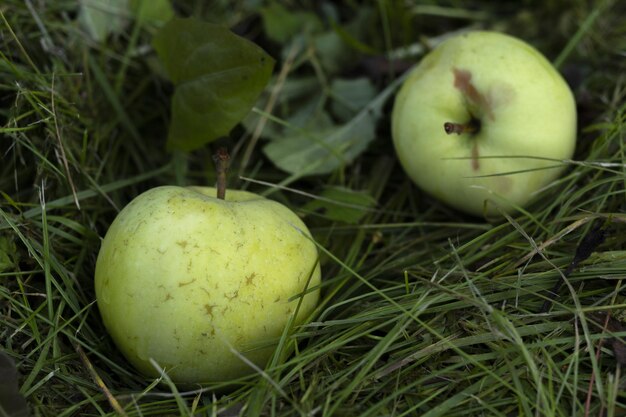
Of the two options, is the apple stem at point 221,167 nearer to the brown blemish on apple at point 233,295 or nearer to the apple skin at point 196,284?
the apple skin at point 196,284

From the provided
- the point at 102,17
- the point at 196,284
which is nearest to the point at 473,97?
the point at 196,284

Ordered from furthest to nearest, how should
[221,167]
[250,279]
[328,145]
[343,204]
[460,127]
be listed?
[328,145], [343,204], [460,127], [221,167], [250,279]

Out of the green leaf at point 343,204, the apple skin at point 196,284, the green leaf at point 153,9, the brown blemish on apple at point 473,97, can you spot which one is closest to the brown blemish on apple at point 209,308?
the apple skin at point 196,284

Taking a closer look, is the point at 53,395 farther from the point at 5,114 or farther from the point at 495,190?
the point at 495,190

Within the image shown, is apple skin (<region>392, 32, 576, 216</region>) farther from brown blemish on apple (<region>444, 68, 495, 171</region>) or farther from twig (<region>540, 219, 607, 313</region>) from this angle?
twig (<region>540, 219, 607, 313</region>)

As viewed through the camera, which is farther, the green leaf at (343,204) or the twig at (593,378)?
the green leaf at (343,204)

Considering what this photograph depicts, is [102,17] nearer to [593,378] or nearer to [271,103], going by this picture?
[271,103]

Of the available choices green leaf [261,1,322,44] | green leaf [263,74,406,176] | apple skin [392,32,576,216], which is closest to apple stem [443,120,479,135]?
apple skin [392,32,576,216]
